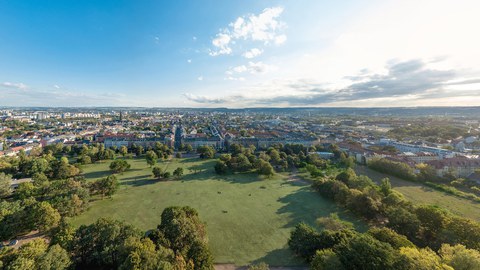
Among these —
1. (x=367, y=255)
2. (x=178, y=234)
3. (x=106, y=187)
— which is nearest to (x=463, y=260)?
(x=367, y=255)

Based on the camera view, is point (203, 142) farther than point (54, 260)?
Yes

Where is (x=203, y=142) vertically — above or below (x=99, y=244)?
below

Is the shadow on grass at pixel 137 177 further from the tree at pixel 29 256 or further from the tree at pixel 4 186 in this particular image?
the tree at pixel 29 256

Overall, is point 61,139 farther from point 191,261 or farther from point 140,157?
point 191,261

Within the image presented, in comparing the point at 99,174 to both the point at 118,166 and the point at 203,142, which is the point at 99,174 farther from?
the point at 203,142

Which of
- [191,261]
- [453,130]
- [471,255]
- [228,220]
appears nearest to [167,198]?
[228,220]

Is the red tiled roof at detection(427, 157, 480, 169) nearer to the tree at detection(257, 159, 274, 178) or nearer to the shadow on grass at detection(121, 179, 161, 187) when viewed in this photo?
the tree at detection(257, 159, 274, 178)

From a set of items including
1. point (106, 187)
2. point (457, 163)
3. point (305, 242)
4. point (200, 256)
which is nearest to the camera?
point (200, 256)

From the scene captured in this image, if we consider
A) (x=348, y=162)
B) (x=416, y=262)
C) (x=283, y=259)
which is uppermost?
(x=416, y=262)

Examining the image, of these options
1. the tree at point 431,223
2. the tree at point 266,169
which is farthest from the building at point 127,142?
the tree at point 431,223
